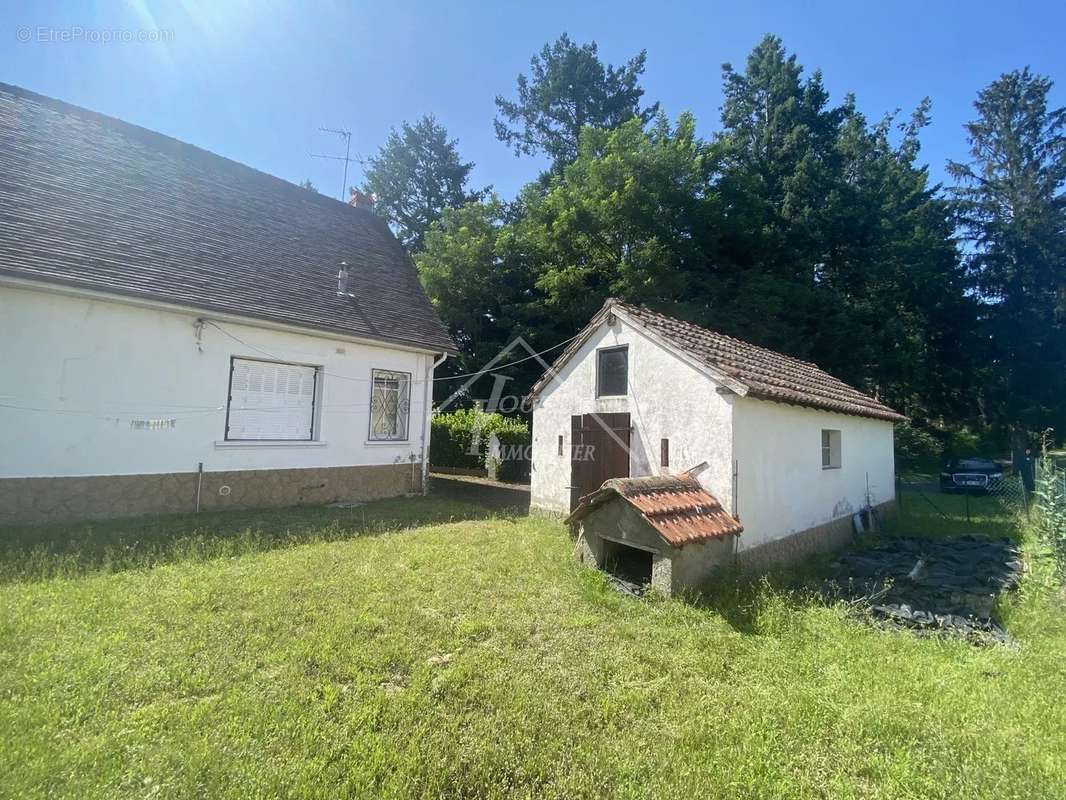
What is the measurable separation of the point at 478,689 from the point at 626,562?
377 centimetres

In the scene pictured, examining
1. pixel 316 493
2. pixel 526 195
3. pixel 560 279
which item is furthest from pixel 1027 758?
pixel 526 195

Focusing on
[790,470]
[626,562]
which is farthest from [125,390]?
[790,470]

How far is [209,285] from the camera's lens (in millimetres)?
9430

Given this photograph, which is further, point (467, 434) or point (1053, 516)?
point (467, 434)

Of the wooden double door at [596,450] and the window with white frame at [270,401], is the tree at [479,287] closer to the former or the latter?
the window with white frame at [270,401]

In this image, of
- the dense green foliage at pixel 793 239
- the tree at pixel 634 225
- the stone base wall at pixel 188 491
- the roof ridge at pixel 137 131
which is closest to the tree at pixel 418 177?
the dense green foliage at pixel 793 239

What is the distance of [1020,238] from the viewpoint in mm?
25344

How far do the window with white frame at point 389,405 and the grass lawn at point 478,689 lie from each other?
5.71m

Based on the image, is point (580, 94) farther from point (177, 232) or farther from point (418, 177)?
point (177, 232)


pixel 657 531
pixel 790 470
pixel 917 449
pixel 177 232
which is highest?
pixel 177 232

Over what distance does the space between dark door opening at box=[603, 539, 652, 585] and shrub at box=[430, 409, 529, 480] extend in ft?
31.7

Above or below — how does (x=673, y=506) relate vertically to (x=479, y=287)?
below

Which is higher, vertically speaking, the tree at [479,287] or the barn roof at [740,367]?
the tree at [479,287]

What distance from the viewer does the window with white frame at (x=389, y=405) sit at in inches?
461
